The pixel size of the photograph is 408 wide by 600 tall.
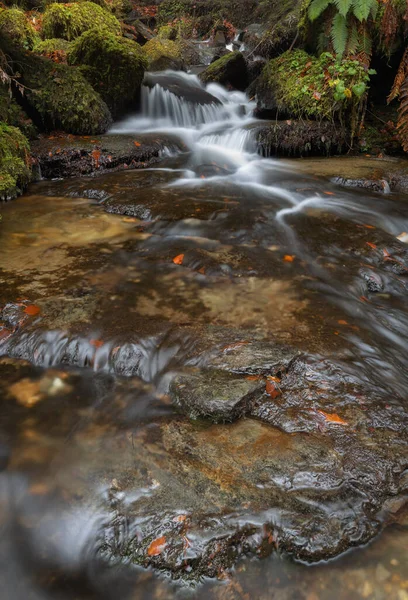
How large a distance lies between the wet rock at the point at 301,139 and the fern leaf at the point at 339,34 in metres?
1.16

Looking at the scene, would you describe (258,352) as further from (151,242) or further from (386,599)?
(151,242)

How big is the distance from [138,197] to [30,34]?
23.0ft

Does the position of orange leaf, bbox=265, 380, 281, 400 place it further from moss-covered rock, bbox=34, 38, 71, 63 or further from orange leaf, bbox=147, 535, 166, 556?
moss-covered rock, bbox=34, 38, 71, 63

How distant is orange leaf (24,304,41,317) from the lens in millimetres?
2867

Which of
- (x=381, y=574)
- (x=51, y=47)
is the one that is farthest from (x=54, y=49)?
(x=381, y=574)

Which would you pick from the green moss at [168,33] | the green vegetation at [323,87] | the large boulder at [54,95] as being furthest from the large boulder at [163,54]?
the large boulder at [54,95]

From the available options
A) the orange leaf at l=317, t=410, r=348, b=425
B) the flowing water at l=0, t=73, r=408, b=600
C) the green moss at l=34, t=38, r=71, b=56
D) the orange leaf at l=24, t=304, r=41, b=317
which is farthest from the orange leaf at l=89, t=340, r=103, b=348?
the green moss at l=34, t=38, r=71, b=56

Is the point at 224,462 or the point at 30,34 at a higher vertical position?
the point at 30,34

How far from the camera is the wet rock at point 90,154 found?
6297mm

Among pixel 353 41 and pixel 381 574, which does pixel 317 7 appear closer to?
pixel 353 41

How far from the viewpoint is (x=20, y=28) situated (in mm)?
8945

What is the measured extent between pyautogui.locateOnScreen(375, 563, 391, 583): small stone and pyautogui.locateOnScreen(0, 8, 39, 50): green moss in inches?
403

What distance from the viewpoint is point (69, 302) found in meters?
3.02

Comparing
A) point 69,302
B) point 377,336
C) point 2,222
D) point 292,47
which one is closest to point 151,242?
point 69,302
